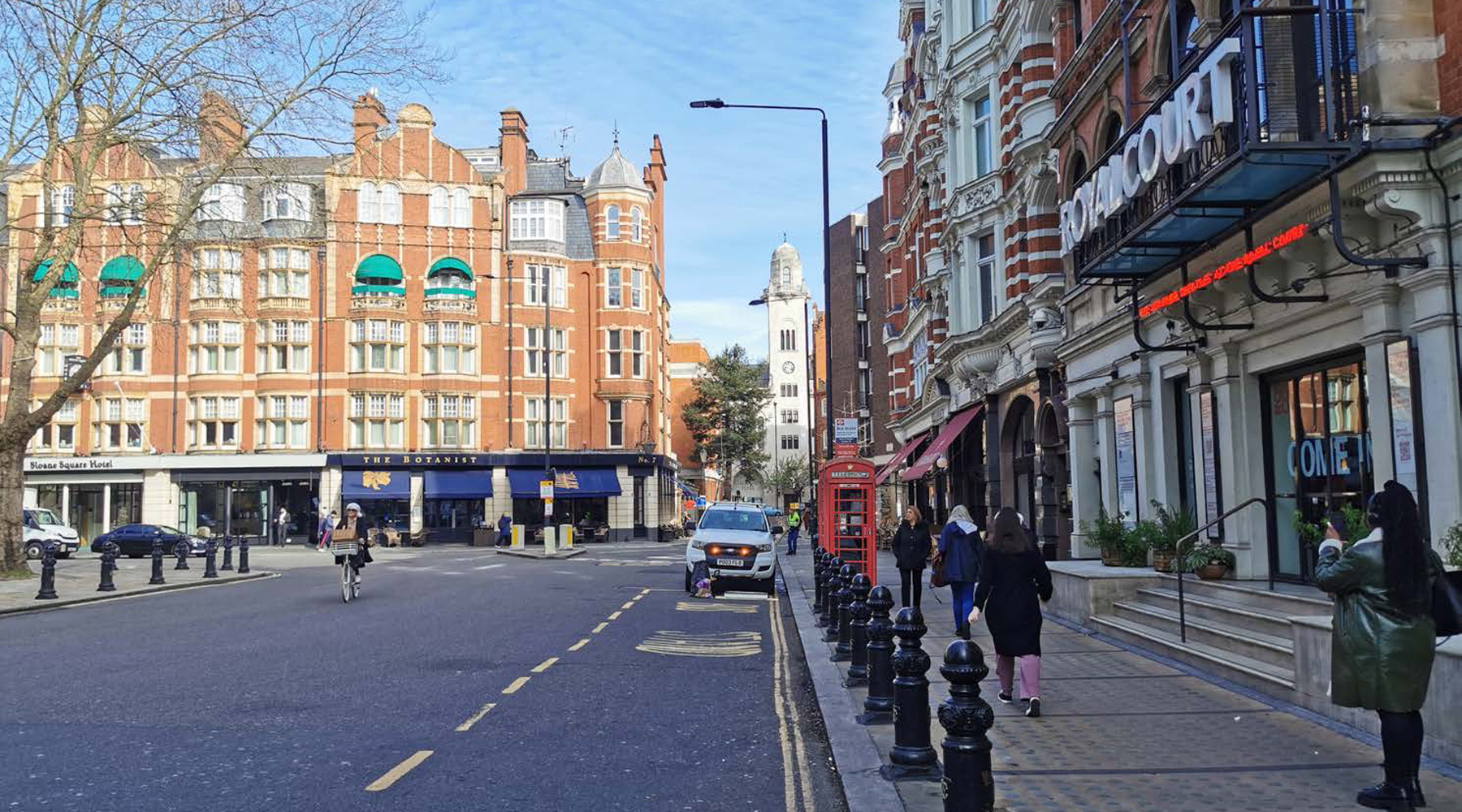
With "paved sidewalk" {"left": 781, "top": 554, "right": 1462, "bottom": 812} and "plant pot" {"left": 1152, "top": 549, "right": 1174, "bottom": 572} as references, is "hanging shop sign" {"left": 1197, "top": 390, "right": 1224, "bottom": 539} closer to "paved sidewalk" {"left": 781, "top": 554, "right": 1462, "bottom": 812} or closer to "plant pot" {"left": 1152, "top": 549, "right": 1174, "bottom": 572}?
"plant pot" {"left": 1152, "top": 549, "right": 1174, "bottom": 572}

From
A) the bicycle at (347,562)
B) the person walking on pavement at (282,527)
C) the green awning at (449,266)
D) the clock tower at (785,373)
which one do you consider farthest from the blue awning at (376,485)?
the clock tower at (785,373)

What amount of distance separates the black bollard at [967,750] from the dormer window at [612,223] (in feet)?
173

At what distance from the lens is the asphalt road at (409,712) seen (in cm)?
641

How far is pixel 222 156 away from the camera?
25.0m

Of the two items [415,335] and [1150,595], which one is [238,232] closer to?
[415,335]

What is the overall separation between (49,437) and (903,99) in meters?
42.6

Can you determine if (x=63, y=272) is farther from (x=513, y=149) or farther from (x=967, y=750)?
(x=513, y=149)

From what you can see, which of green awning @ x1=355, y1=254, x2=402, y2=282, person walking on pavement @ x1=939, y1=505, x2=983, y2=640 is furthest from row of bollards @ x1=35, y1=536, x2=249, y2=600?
green awning @ x1=355, y1=254, x2=402, y2=282

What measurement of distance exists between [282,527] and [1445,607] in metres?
51.0

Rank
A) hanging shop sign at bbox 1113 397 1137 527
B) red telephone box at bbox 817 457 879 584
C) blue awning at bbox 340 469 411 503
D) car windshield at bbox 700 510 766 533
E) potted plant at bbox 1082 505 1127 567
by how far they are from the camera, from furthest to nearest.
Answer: blue awning at bbox 340 469 411 503, car windshield at bbox 700 510 766 533, red telephone box at bbox 817 457 879 584, hanging shop sign at bbox 1113 397 1137 527, potted plant at bbox 1082 505 1127 567

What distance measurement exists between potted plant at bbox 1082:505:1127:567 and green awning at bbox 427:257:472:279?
139ft

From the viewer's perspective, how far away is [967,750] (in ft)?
16.4

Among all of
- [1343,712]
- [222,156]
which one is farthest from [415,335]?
[1343,712]

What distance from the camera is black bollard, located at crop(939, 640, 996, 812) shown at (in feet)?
16.3
